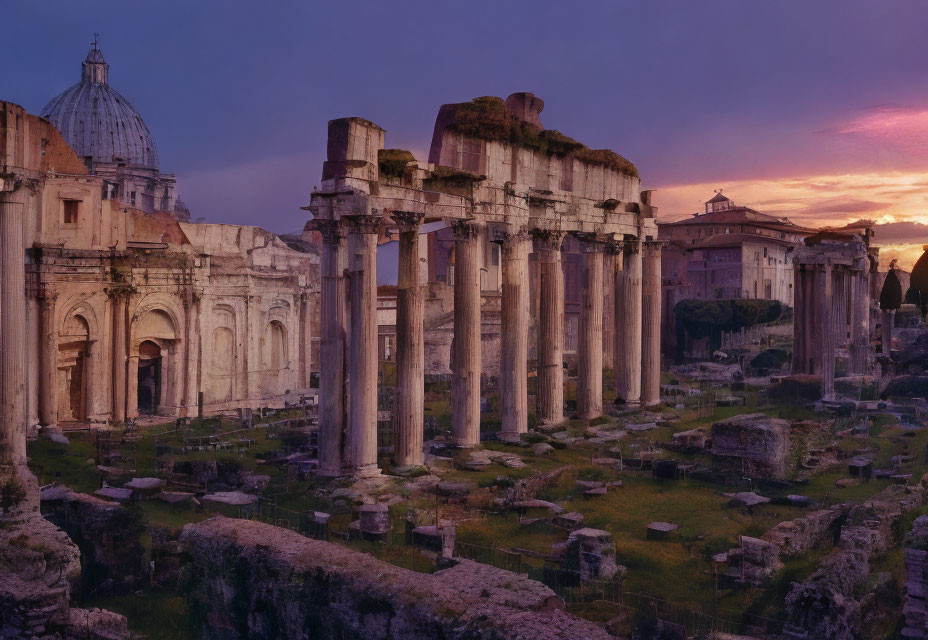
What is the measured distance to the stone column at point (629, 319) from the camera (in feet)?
90.8

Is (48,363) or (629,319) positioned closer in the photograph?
(48,363)

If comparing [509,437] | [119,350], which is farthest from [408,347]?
[119,350]

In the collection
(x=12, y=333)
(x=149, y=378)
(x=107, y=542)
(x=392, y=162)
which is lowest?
(x=107, y=542)

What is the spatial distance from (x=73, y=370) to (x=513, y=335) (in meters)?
16.8

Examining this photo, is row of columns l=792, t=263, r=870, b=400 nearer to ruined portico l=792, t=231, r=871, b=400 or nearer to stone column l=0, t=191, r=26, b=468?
ruined portico l=792, t=231, r=871, b=400

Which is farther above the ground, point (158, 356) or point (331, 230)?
point (331, 230)

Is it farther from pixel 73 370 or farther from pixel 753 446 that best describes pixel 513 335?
pixel 73 370

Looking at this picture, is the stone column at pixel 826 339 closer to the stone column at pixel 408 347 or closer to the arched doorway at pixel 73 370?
the stone column at pixel 408 347

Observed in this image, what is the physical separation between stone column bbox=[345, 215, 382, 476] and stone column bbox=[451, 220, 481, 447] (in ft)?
12.4

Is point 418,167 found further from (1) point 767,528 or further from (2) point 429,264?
(2) point 429,264

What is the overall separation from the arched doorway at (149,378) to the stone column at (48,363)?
5.05 metres

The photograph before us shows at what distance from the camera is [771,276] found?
221 feet

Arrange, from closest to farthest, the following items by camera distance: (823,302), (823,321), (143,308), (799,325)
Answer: (823,321) < (823,302) < (143,308) < (799,325)

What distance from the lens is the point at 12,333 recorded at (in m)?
15.2
